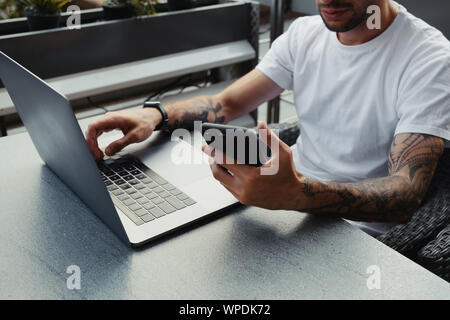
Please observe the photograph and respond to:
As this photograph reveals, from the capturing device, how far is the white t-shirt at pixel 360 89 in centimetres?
92

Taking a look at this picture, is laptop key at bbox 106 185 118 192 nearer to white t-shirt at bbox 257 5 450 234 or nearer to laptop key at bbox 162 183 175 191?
laptop key at bbox 162 183 175 191

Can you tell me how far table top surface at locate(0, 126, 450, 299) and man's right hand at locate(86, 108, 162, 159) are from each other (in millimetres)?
168

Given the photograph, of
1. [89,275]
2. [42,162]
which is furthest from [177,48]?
[89,275]

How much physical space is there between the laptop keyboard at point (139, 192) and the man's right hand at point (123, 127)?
3 centimetres

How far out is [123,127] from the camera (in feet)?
3.13

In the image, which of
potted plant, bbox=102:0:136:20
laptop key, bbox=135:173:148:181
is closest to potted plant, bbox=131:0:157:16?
potted plant, bbox=102:0:136:20

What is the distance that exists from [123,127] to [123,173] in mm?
148

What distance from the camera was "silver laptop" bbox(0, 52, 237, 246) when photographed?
630mm

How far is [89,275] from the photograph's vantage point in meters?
0.61

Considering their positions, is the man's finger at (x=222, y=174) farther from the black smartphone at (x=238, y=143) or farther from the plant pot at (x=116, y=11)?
the plant pot at (x=116, y=11)
